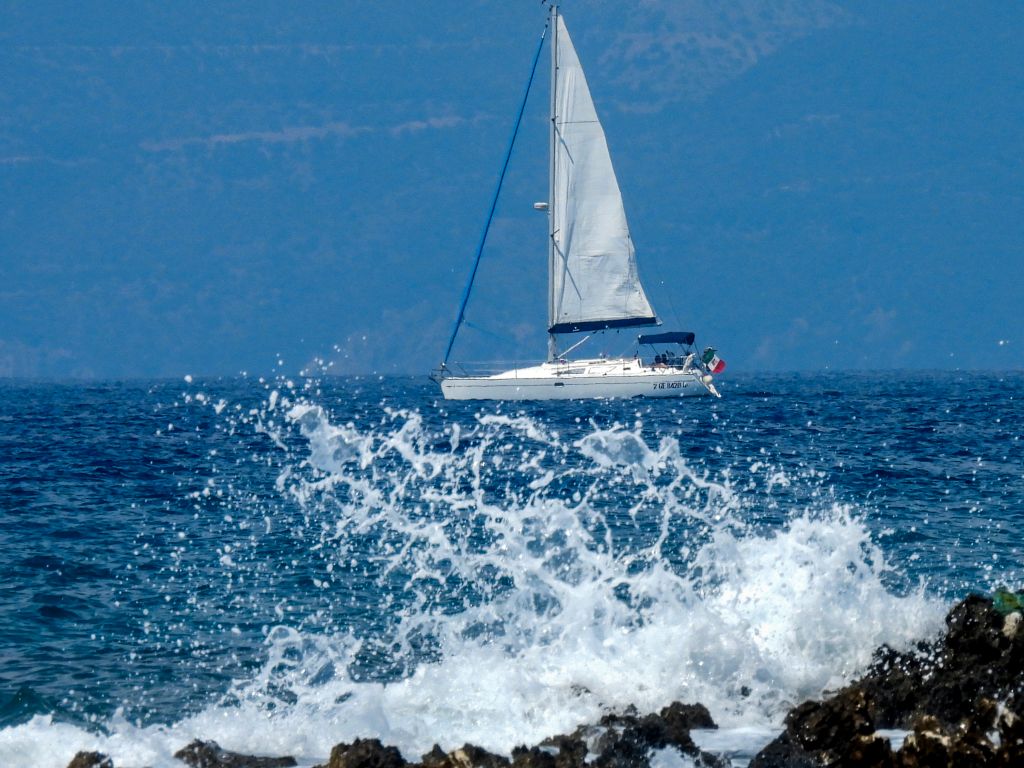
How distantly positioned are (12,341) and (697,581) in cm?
19014

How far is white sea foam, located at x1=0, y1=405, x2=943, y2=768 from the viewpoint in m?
10.5

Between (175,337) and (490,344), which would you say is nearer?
(490,344)

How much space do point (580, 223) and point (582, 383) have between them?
23.6 feet

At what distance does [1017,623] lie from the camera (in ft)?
34.1

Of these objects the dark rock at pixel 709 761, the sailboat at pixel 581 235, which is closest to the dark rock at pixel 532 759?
the dark rock at pixel 709 761

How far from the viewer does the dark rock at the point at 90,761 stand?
9.20 m

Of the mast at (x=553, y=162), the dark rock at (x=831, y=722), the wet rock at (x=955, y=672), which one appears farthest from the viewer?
the mast at (x=553, y=162)

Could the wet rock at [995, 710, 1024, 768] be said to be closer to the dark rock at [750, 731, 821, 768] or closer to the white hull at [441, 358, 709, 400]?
the dark rock at [750, 731, 821, 768]

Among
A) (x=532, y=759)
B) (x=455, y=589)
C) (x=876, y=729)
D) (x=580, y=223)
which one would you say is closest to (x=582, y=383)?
(x=580, y=223)

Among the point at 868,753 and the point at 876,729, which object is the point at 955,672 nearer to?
the point at 876,729

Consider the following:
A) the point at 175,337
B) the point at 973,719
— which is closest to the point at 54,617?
the point at 973,719

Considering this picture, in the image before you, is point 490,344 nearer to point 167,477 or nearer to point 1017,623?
point 167,477

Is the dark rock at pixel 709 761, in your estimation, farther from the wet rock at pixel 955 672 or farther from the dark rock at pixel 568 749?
the wet rock at pixel 955 672

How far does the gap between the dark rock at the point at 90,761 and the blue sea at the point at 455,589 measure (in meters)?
0.31
